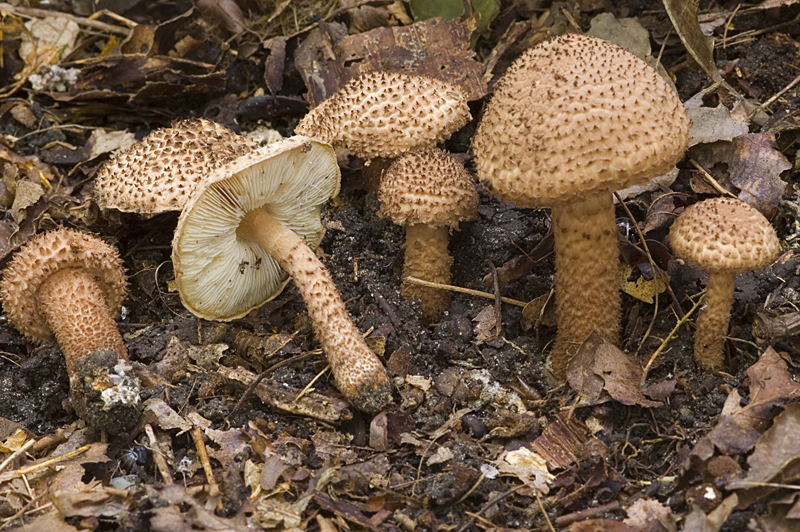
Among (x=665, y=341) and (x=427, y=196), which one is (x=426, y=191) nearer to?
(x=427, y=196)

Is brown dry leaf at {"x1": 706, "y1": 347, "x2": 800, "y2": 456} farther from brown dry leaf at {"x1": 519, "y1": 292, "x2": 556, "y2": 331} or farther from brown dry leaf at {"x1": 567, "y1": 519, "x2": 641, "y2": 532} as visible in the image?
brown dry leaf at {"x1": 519, "y1": 292, "x2": 556, "y2": 331}

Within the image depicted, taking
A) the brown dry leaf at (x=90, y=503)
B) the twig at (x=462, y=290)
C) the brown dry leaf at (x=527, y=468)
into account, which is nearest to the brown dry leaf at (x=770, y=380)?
the brown dry leaf at (x=527, y=468)

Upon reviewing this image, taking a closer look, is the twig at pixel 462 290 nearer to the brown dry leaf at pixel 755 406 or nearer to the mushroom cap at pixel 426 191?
the mushroom cap at pixel 426 191

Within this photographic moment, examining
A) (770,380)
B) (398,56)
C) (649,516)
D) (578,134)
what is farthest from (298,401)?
(398,56)

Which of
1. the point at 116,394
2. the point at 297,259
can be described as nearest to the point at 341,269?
the point at 297,259

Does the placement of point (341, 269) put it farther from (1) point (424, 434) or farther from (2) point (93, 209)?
(2) point (93, 209)

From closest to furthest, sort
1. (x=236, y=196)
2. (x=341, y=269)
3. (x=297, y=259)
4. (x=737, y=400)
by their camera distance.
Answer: (x=737, y=400), (x=236, y=196), (x=297, y=259), (x=341, y=269)

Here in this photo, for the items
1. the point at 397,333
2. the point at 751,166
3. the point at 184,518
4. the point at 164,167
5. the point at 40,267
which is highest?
the point at 164,167
